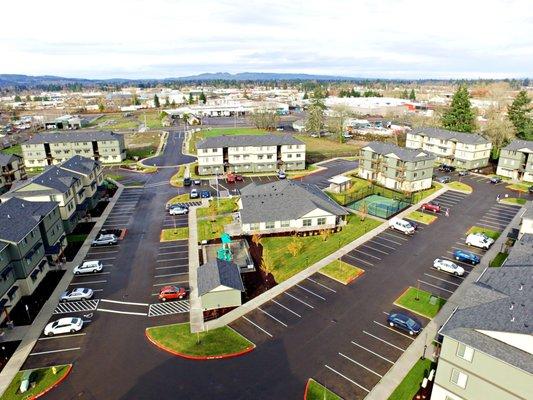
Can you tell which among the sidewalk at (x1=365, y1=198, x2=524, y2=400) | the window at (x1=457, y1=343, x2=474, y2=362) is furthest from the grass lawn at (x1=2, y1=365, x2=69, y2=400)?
the window at (x1=457, y1=343, x2=474, y2=362)

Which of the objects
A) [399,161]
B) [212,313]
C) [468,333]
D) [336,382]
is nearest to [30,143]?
[212,313]

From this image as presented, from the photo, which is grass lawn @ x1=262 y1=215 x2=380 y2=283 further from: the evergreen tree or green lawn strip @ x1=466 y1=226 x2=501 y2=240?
the evergreen tree

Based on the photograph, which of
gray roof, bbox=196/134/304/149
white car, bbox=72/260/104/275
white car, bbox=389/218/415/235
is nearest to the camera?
white car, bbox=72/260/104/275

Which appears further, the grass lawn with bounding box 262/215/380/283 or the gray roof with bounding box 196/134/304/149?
the gray roof with bounding box 196/134/304/149

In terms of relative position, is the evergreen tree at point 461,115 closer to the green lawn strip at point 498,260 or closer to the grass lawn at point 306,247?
the grass lawn at point 306,247

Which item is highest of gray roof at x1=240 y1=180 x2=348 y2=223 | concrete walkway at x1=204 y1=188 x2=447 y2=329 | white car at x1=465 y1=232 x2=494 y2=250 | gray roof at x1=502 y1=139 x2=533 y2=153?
gray roof at x1=502 y1=139 x2=533 y2=153

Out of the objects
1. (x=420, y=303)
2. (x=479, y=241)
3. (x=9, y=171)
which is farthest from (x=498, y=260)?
(x=9, y=171)

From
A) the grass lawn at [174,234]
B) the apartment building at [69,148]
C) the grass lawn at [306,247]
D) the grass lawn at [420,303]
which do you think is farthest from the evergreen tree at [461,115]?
the apartment building at [69,148]

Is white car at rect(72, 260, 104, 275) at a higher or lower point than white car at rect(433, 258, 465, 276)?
lower

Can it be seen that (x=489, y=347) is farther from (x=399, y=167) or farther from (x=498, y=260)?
(x=399, y=167)
